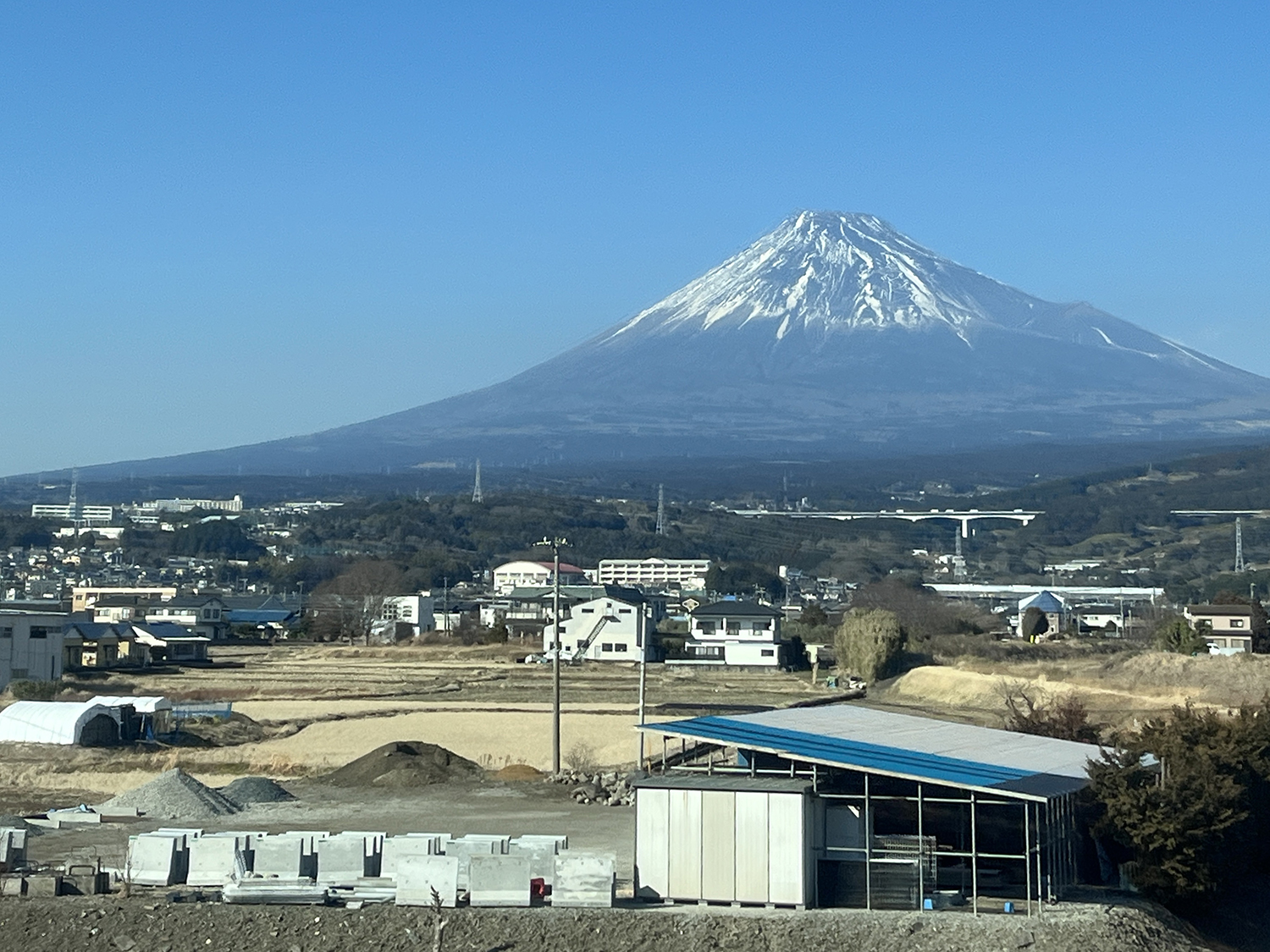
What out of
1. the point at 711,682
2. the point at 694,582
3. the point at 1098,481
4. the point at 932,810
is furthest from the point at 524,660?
the point at 1098,481

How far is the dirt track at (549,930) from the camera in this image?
16.1 metres

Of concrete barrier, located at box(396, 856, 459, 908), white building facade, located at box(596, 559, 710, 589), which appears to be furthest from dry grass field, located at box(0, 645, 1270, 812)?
white building facade, located at box(596, 559, 710, 589)

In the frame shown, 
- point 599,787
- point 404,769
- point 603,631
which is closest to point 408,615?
point 603,631

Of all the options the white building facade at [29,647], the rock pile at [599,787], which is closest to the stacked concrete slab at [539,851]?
the rock pile at [599,787]

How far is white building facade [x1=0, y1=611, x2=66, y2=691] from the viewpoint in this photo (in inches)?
1837

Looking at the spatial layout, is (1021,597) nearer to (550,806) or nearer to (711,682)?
(711,682)

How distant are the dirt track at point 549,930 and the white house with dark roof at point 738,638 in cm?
4110

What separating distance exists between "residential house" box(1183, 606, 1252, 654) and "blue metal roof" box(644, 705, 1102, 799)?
29493mm

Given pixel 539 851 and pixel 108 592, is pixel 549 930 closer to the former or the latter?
pixel 539 851

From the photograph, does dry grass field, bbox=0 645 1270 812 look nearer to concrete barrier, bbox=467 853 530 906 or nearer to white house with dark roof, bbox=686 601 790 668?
white house with dark roof, bbox=686 601 790 668

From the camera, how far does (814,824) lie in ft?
58.9

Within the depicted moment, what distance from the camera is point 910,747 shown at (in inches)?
795

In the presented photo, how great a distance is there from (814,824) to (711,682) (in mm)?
32942

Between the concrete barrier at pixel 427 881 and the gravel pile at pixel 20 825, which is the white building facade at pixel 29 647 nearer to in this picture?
the gravel pile at pixel 20 825
